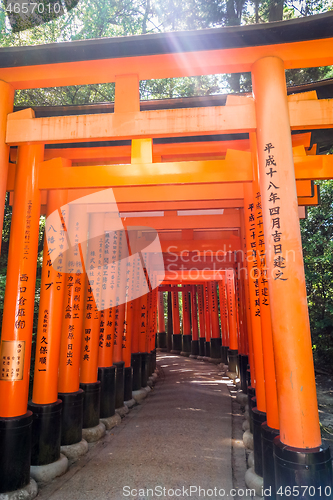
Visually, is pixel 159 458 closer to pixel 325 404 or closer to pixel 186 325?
pixel 325 404

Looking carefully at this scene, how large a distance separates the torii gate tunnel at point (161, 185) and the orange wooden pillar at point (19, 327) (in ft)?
0.04

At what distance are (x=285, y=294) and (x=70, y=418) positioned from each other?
141 inches

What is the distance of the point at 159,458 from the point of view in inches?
181

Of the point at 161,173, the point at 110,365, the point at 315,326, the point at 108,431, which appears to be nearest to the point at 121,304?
the point at 110,365

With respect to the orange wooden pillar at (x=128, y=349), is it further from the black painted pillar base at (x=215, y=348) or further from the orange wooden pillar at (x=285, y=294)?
the black painted pillar base at (x=215, y=348)

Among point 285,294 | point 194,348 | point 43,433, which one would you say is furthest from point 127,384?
point 194,348

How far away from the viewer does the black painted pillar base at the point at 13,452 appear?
11.3 ft

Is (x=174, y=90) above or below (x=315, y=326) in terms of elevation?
above

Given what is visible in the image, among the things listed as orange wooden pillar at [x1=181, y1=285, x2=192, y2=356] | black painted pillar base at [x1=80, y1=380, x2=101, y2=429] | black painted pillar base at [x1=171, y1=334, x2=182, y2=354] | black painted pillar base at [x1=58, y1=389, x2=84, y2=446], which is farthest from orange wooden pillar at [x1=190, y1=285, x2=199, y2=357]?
black painted pillar base at [x1=58, y1=389, x2=84, y2=446]

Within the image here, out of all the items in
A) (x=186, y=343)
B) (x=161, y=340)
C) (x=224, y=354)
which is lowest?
(x=224, y=354)

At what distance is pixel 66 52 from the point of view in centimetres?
334

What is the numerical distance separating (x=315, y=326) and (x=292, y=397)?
9345mm

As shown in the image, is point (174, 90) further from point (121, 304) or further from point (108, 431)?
point (108, 431)

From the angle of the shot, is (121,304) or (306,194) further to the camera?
(121,304)
